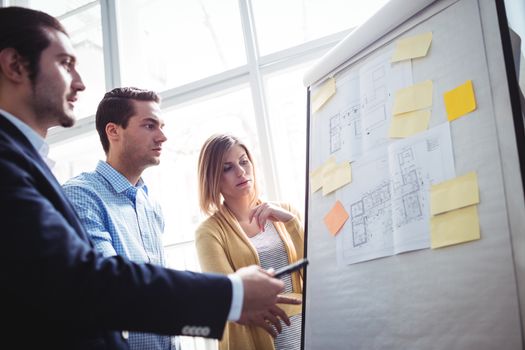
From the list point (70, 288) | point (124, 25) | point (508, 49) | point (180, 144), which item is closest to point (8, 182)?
point (70, 288)

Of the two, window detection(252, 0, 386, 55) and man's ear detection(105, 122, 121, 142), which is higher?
window detection(252, 0, 386, 55)

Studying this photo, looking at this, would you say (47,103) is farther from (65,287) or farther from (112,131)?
(112,131)

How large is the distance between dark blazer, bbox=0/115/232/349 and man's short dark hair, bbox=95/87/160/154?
3.00 ft

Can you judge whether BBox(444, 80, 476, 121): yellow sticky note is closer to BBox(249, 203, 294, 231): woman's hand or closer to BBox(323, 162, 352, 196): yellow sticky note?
BBox(323, 162, 352, 196): yellow sticky note

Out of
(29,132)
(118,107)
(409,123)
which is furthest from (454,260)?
(118,107)

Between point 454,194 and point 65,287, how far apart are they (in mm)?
795

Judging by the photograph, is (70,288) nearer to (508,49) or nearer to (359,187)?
(359,187)

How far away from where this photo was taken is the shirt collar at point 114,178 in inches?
57.3

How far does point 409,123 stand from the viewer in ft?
3.44

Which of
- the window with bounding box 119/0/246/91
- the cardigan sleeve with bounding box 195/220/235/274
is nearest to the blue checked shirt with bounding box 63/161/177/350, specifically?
the cardigan sleeve with bounding box 195/220/235/274

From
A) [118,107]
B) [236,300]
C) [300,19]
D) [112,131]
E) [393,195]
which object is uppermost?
[300,19]

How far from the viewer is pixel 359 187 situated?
1.17 m

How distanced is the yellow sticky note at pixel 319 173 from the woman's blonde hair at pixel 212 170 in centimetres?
48

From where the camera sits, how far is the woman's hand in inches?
61.7
